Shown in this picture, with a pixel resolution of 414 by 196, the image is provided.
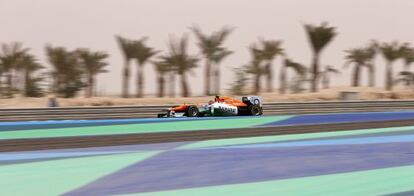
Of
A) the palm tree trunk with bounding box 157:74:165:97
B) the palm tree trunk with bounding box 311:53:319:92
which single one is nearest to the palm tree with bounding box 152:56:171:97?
the palm tree trunk with bounding box 157:74:165:97

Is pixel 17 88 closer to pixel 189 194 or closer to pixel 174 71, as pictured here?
pixel 174 71

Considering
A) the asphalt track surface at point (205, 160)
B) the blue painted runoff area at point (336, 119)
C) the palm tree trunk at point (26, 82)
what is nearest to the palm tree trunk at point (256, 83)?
the palm tree trunk at point (26, 82)

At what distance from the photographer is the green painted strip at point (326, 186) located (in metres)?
5.81

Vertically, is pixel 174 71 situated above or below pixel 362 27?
below

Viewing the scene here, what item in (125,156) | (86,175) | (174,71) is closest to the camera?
(86,175)

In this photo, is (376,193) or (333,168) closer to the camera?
(376,193)

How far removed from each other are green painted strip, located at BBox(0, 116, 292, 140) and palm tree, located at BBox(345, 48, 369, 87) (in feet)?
123

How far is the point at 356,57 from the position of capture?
52.3 metres

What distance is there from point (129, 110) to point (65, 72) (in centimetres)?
1963

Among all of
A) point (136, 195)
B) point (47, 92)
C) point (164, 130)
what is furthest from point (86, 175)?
point (47, 92)

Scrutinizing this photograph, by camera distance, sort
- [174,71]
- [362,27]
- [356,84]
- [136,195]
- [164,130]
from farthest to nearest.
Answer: [362,27] < [356,84] < [174,71] < [164,130] < [136,195]

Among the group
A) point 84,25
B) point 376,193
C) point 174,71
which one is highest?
point 84,25

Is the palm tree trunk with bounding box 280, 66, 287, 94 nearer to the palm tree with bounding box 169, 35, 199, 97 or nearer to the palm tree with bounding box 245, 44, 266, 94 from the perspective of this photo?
the palm tree with bounding box 245, 44, 266, 94

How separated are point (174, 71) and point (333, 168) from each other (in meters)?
37.6
